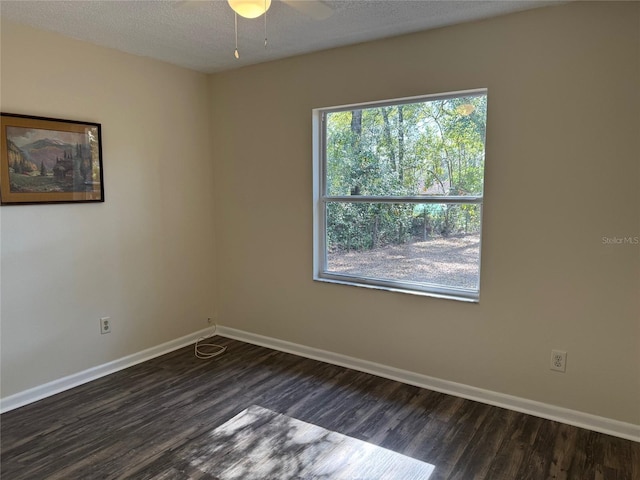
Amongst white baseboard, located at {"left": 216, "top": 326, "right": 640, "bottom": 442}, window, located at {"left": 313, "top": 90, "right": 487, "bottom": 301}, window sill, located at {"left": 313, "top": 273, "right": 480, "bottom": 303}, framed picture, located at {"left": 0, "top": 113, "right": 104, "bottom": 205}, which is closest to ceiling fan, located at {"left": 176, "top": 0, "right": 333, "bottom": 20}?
window, located at {"left": 313, "top": 90, "right": 487, "bottom": 301}

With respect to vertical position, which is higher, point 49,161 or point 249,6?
point 249,6

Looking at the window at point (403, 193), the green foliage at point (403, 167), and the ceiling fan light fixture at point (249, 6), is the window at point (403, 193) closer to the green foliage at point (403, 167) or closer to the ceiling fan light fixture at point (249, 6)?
the green foliage at point (403, 167)

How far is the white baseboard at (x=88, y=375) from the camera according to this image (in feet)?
8.80

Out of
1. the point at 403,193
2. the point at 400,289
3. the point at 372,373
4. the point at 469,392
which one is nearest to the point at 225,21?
the point at 403,193

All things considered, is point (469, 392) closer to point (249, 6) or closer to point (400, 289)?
point (400, 289)

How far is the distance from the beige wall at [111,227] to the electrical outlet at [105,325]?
0.04 m

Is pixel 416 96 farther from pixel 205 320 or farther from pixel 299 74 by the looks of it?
pixel 205 320

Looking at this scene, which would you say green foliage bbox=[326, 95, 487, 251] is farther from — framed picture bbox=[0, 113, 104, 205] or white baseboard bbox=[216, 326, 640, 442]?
framed picture bbox=[0, 113, 104, 205]

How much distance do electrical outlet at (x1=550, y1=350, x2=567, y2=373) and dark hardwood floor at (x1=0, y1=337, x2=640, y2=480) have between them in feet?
1.03

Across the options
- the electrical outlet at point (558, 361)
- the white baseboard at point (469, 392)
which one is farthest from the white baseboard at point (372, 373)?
the electrical outlet at point (558, 361)

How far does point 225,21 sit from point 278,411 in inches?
93.5

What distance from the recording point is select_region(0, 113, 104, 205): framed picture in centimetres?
258

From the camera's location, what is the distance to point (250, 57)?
10.8ft

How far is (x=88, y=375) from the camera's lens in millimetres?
3057
